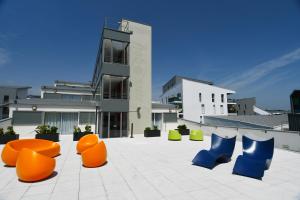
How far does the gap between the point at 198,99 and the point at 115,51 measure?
30.8 m

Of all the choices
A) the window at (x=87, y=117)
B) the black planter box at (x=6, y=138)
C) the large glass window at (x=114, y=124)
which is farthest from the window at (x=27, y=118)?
the large glass window at (x=114, y=124)

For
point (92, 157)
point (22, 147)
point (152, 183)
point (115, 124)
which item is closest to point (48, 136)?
point (22, 147)

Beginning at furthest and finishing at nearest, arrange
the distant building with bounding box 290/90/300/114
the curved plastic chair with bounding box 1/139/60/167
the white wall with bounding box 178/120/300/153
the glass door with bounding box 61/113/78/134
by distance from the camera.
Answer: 1. the glass door with bounding box 61/113/78/134
2. the distant building with bounding box 290/90/300/114
3. the white wall with bounding box 178/120/300/153
4. the curved plastic chair with bounding box 1/139/60/167

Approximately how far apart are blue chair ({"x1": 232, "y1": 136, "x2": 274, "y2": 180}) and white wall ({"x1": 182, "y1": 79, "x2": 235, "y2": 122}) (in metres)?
35.3

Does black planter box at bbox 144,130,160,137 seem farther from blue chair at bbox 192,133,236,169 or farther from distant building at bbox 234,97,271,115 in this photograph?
distant building at bbox 234,97,271,115

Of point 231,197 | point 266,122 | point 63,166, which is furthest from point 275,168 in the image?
point 266,122

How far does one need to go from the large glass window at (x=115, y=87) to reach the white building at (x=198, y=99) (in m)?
26.7

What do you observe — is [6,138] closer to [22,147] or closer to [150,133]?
[22,147]

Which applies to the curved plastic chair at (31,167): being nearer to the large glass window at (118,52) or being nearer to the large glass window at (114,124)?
the large glass window at (114,124)

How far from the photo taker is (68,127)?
19078mm

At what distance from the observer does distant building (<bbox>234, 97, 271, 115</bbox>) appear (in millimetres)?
53625

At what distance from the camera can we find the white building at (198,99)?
43.4 m

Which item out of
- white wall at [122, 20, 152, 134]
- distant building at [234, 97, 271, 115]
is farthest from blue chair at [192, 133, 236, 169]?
distant building at [234, 97, 271, 115]

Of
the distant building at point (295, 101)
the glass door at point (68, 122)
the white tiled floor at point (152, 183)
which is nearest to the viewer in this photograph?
the white tiled floor at point (152, 183)
